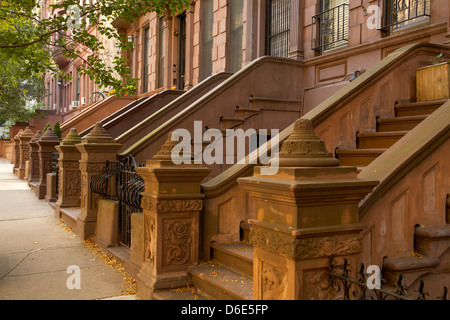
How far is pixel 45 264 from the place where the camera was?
638cm

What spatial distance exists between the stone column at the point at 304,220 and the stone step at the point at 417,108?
3454mm

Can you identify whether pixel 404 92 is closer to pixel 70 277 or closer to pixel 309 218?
pixel 309 218

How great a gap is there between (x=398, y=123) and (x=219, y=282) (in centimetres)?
361

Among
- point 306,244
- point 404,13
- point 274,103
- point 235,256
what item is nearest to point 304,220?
point 306,244

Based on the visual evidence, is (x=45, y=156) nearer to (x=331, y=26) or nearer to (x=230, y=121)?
(x=230, y=121)

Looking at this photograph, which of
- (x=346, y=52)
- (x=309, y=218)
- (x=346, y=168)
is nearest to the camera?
(x=309, y=218)

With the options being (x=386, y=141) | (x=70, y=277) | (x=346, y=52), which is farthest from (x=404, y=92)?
(x=70, y=277)

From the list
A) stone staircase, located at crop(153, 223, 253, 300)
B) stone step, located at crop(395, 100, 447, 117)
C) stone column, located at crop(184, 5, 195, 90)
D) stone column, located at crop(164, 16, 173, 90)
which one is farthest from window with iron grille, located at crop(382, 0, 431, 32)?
stone column, located at crop(164, 16, 173, 90)

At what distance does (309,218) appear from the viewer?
300cm

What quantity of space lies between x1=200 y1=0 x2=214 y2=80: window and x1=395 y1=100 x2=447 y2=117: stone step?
9156mm

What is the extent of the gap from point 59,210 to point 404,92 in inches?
301

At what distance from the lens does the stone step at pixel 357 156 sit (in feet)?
19.0

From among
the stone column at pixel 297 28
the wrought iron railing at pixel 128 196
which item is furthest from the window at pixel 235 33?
the wrought iron railing at pixel 128 196

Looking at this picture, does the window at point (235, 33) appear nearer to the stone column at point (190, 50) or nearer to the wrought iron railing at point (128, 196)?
the stone column at point (190, 50)
